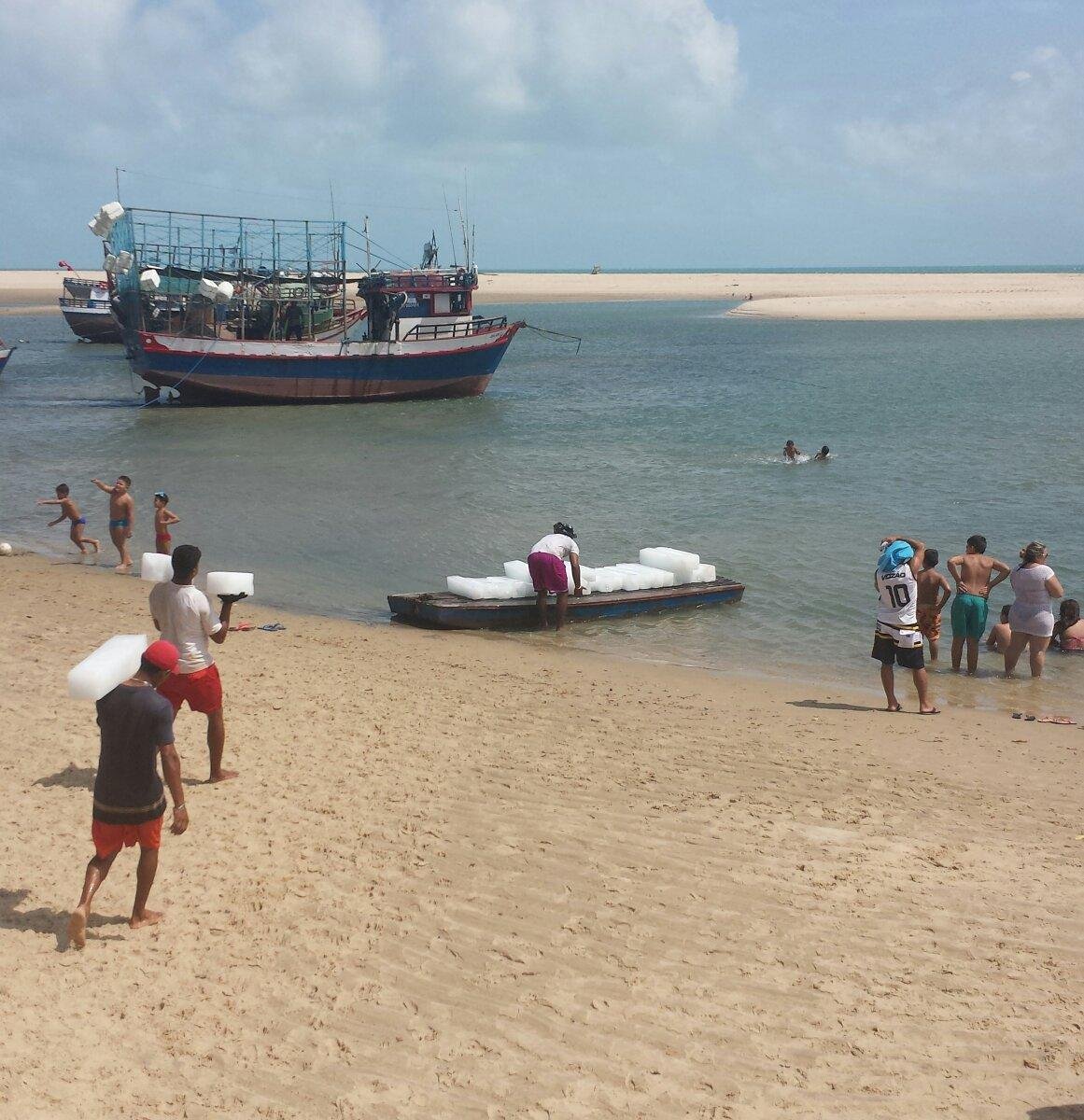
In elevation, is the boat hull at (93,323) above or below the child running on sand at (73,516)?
above

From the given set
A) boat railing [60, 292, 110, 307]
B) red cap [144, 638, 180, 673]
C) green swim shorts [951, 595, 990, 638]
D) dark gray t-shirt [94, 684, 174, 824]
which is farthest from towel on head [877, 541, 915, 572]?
boat railing [60, 292, 110, 307]

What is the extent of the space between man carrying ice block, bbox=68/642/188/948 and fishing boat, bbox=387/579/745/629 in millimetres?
7126

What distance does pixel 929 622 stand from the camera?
36.5 ft

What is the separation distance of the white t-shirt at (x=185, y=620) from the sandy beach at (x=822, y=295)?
79.0 metres

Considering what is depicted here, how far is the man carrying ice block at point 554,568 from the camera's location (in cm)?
1219

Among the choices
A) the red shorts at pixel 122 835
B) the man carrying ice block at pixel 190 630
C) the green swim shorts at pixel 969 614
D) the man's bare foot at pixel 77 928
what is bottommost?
the man's bare foot at pixel 77 928

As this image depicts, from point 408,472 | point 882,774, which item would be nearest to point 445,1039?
point 882,774

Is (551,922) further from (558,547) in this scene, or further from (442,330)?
(442,330)

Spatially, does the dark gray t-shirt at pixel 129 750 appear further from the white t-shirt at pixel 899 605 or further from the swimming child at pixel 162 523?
the swimming child at pixel 162 523

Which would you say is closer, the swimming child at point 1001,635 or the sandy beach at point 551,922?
the sandy beach at point 551,922

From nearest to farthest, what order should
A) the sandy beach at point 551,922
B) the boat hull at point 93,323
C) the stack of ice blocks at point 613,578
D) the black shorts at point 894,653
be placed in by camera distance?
the sandy beach at point 551,922 < the black shorts at point 894,653 < the stack of ice blocks at point 613,578 < the boat hull at point 93,323

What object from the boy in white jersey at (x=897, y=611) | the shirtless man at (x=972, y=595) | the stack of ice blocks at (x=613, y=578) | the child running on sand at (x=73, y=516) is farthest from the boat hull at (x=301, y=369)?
the boy in white jersey at (x=897, y=611)

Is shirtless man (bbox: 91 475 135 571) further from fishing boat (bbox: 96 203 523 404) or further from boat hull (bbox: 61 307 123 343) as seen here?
boat hull (bbox: 61 307 123 343)

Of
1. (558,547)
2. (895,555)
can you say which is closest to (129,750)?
(895,555)
